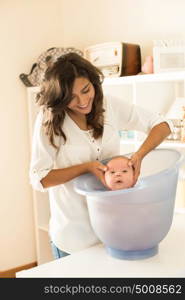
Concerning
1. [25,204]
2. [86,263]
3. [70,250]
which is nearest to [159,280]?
[86,263]

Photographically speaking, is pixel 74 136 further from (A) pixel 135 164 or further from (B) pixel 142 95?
(B) pixel 142 95

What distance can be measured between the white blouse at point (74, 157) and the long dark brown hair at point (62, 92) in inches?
1.0

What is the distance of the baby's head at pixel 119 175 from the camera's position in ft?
4.24

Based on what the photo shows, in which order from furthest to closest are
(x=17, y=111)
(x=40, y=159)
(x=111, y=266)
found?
(x=17, y=111) → (x=40, y=159) → (x=111, y=266)

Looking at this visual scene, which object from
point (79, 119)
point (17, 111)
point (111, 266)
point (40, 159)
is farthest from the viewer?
point (17, 111)

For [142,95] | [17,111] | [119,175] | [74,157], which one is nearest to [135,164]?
[119,175]

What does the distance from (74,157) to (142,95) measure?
1.12 m

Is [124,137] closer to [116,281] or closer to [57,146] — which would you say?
[57,146]

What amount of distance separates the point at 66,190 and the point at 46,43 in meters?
1.92

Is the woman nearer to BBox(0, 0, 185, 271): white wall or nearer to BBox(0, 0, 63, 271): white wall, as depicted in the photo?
BBox(0, 0, 185, 271): white wall

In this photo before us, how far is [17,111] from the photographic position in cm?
305

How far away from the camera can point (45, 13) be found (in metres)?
3.15

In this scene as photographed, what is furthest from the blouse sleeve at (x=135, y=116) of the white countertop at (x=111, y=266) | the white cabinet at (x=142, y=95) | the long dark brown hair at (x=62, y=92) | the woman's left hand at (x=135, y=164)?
the white cabinet at (x=142, y=95)

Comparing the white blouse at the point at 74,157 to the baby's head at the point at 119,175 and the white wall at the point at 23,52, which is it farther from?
the white wall at the point at 23,52
